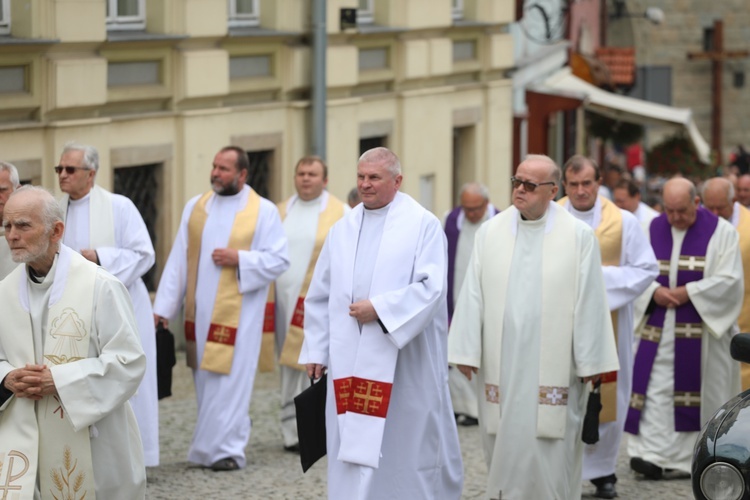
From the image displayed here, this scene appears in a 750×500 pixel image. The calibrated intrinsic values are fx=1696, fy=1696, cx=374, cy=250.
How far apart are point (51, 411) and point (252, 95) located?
9.24m

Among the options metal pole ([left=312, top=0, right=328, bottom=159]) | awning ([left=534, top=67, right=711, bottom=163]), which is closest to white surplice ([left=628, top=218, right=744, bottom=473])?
metal pole ([left=312, top=0, right=328, bottom=159])

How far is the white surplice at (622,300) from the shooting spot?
9.90m

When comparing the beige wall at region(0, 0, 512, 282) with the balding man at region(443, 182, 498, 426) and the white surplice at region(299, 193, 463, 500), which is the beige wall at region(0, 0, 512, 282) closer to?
the balding man at region(443, 182, 498, 426)

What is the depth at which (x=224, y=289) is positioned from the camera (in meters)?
10.5

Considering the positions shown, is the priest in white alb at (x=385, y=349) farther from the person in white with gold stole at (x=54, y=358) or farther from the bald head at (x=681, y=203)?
the bald head at (x=681, y=203)

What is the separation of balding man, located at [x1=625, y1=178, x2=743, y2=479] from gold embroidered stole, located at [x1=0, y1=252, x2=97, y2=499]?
15.7ft

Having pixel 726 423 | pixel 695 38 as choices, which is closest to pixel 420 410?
pixel 726 423

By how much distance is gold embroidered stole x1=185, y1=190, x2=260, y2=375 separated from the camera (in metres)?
10.5

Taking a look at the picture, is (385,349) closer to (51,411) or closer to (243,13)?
(51,411)

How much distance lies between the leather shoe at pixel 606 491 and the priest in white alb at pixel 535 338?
3.35 ft

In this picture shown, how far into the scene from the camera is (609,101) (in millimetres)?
26781

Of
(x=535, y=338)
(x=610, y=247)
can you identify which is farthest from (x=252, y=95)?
(x=535, y=338)

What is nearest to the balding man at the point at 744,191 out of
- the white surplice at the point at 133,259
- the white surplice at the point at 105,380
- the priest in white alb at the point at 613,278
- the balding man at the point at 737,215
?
the balding man at the point at 737,215

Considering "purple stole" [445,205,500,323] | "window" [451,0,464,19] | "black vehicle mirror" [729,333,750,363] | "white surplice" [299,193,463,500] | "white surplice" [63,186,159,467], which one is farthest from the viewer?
"window" [451,0,464,19]
